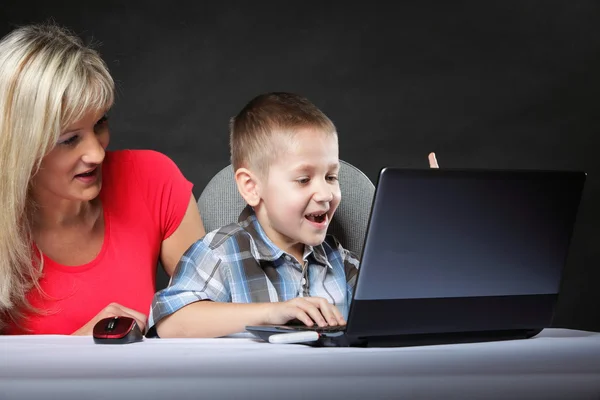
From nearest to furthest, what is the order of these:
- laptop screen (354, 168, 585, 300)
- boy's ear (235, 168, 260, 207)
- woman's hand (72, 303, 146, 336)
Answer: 1. laptop screen (354, 168, 585, 300)
2. woman's hand (72, 303, 146, 336)
3. boy's ear (235, 168, 260, 207)

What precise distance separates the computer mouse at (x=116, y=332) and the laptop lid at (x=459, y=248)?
378 millimetres

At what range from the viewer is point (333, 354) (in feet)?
3.17

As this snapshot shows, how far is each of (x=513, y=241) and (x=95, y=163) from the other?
0.99 m

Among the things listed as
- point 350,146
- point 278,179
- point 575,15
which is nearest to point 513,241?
point 278,179

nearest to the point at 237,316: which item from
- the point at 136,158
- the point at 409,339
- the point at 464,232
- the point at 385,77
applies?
the point at 409,339

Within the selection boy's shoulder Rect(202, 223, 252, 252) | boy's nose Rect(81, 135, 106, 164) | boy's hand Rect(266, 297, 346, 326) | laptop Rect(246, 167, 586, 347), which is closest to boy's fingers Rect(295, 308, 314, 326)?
boy's hand Rect(266, 297, 346, 326)

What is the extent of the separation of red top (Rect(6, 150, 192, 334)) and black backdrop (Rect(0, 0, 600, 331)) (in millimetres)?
911

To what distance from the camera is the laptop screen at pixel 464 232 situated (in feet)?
A: 3.27

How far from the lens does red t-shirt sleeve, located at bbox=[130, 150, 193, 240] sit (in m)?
2.05

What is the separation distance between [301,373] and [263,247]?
923 millimetres

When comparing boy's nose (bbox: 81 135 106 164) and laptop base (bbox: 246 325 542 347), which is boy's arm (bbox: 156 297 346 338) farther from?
boy's nose (bbox: 81 135 106 164)

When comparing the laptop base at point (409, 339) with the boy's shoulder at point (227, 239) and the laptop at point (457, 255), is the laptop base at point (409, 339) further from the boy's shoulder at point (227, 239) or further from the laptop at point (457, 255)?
the boy's shoulder at point (227, 239)

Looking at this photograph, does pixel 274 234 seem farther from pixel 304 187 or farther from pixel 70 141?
pixel 70 141

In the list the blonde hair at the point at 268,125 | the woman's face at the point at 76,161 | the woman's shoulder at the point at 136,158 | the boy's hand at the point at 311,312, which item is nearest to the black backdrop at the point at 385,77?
the woman's shoulder at the point at 136,158
